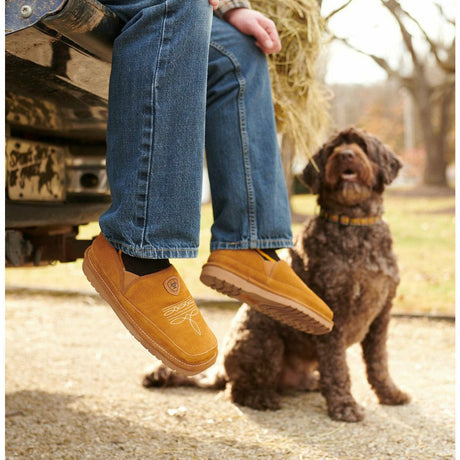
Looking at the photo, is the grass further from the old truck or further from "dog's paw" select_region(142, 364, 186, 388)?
the old truck

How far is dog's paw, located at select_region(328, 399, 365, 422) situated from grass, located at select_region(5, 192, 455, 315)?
5.10 ft

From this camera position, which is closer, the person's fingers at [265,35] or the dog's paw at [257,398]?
the person's fingers at [265,35]

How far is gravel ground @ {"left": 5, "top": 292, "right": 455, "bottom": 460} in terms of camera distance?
7.57 feet

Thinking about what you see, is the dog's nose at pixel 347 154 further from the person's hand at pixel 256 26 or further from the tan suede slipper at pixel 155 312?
the tan suede slipper at pixel 155 312

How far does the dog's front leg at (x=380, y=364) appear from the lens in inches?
121

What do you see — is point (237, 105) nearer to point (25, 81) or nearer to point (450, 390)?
point (25, 81)

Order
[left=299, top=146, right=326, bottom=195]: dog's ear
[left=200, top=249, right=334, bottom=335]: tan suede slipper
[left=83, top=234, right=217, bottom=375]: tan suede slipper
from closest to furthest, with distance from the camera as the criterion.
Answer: [left=83, top=234, right=217, bottom=375]: tan suede slipper < [left=200, top=249, right=334, bottom=335]: tan suede slipper < [left=299, top=146, right=326, bottom=195]: dog's ear

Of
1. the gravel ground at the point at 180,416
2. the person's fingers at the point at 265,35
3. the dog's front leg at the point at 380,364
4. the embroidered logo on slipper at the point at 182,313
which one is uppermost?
the person's fingers at the point at 265,35

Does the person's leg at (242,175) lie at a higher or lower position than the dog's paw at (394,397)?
higher

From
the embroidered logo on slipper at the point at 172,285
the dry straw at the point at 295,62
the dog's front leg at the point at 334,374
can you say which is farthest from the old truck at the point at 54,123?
the dog's front leg at the point at 334,374

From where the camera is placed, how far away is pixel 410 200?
1557cm

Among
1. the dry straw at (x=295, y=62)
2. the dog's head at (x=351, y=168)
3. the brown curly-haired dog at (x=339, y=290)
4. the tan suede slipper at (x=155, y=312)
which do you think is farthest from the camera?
the dog's head at (x=351, y=168)

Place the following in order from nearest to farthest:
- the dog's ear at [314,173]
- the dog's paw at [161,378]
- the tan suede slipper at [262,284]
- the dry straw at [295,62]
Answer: the tan suede slipper at [262,284]
the dry straw at [295,62]
the dog's ear at [314,173]
the dog's paw at [161,378]

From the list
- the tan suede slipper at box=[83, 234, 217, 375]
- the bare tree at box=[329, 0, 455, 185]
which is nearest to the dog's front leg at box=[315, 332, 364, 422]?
the tan suede slipper at box=[83, 234, 217, 375]
